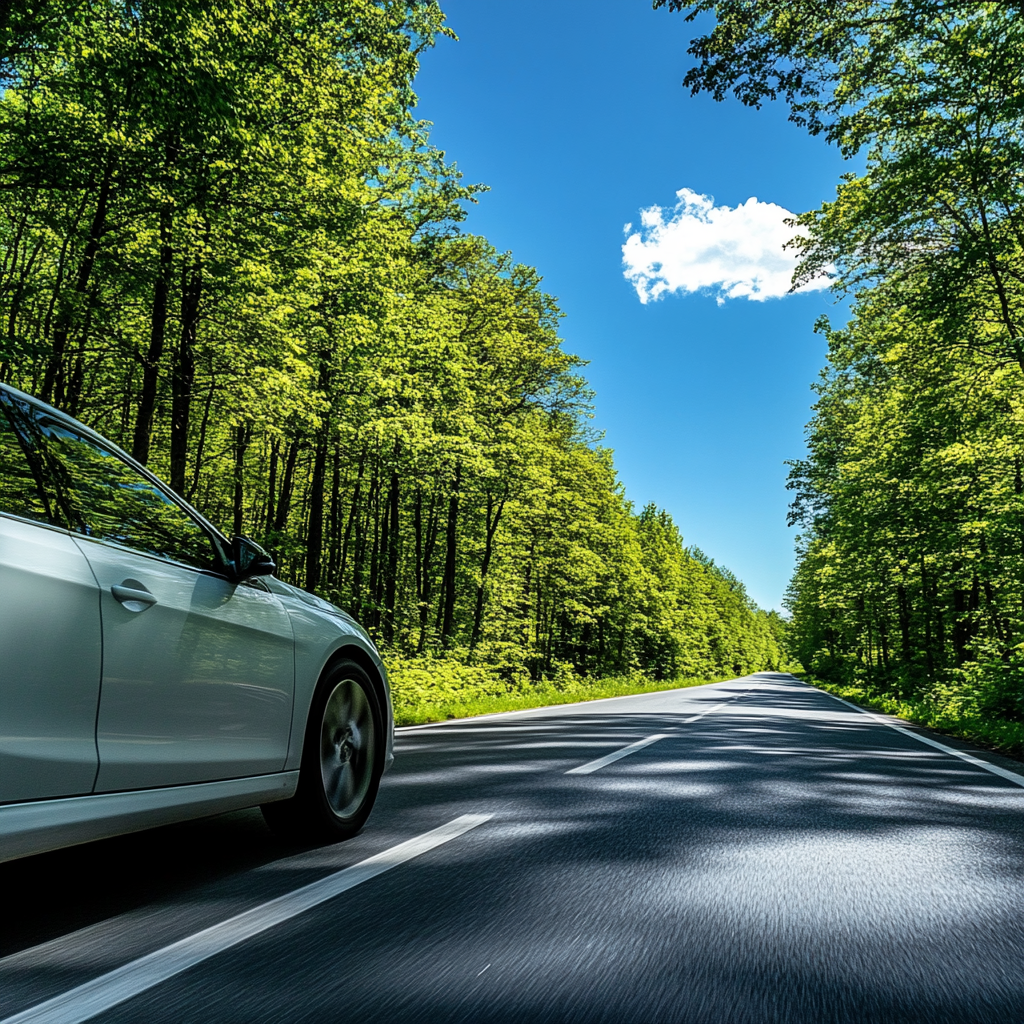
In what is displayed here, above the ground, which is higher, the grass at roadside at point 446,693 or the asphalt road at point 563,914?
the grass at roadside at point 446,693

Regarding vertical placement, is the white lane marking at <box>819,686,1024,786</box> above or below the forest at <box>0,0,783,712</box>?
below

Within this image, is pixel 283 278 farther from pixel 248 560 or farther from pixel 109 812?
pixel 109 812

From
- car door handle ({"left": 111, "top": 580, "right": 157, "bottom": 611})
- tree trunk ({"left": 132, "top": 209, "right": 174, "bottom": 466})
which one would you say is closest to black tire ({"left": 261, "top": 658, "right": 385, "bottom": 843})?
car door handle ({"left": 111, "top": 580, "right": 157, "bottom": 611})

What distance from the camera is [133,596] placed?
110 inches

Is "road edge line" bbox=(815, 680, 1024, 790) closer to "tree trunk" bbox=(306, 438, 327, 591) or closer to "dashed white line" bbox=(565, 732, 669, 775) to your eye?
"dashed white line" bbox=(565, 732, 669, 775)

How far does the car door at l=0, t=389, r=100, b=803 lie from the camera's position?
2.28 meters

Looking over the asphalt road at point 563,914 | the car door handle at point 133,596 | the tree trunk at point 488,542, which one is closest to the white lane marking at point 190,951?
the asphalt road at point 563,914

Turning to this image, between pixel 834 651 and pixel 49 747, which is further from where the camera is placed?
pixel 834 651

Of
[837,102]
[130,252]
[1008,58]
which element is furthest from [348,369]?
[1008,58]

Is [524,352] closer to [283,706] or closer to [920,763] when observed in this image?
[920,763]

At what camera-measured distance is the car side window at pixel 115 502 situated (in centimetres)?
285

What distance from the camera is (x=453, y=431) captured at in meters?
21.9

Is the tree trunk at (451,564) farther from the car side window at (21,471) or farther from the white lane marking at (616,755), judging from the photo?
the car side window at (21,471)

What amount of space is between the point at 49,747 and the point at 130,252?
11.2 m
